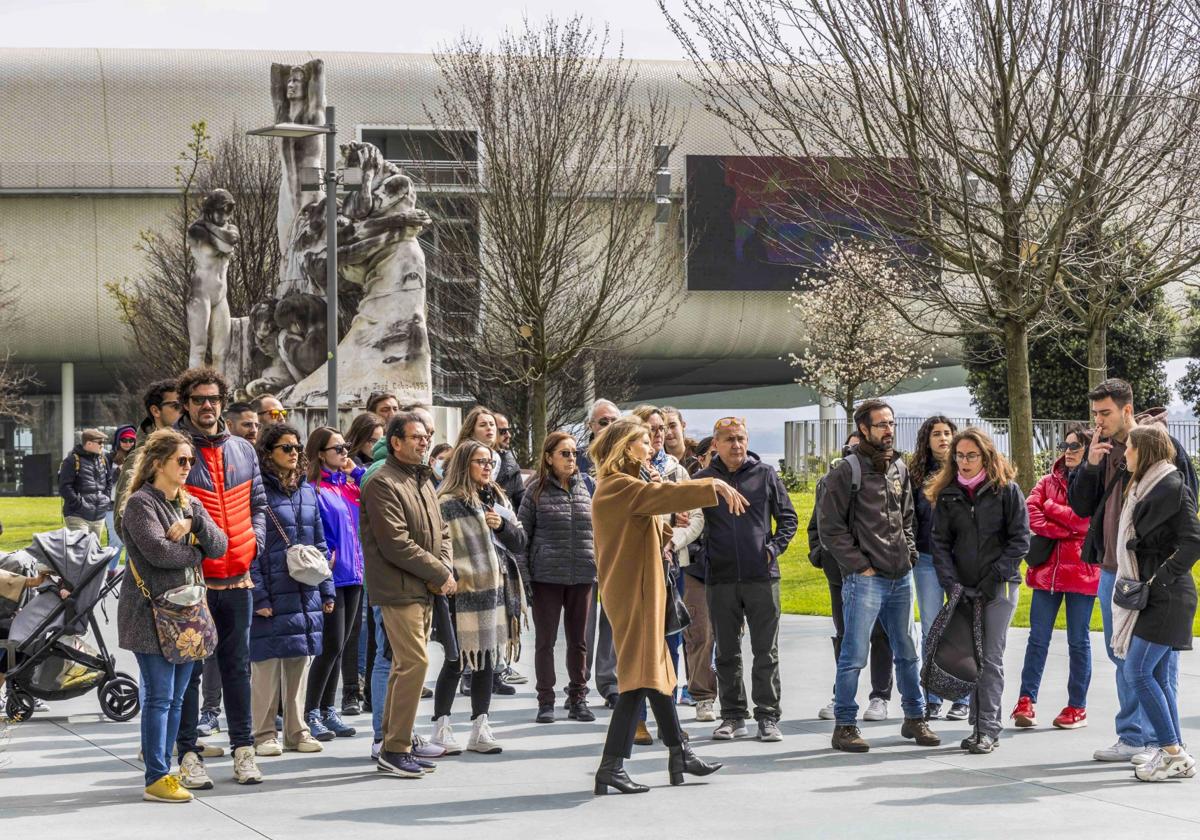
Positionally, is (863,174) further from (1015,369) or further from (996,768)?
(996,768)

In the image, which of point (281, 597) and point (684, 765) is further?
point (281, 597)

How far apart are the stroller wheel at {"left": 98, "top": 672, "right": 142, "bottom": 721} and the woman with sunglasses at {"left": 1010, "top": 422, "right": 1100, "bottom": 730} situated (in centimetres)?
581

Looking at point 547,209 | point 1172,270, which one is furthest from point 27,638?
point 547,209

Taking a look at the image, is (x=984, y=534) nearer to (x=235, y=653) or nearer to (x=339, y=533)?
(x=339, y=533)

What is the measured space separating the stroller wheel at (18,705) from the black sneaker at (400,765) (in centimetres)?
314

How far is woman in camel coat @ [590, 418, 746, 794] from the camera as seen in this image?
789 centimetres

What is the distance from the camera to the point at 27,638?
1018cm

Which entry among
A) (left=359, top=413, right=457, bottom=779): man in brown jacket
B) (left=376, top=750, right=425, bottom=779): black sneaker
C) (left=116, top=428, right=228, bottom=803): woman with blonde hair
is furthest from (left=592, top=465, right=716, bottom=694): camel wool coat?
(left=116, top=428, right=228, bottom=803): woman with blonde hair

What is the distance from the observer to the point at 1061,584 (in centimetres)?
982

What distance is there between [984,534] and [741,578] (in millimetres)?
1519

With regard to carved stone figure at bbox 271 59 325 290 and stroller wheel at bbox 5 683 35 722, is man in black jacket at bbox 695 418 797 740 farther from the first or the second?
carved stone figure at bbox 271 59 325 290

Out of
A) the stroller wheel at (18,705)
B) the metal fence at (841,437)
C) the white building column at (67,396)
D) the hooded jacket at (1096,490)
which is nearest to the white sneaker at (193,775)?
the stroller wheel at (18,705)

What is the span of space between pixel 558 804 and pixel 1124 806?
2.77m

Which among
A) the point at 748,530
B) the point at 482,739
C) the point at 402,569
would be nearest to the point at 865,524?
the point at 748,530
